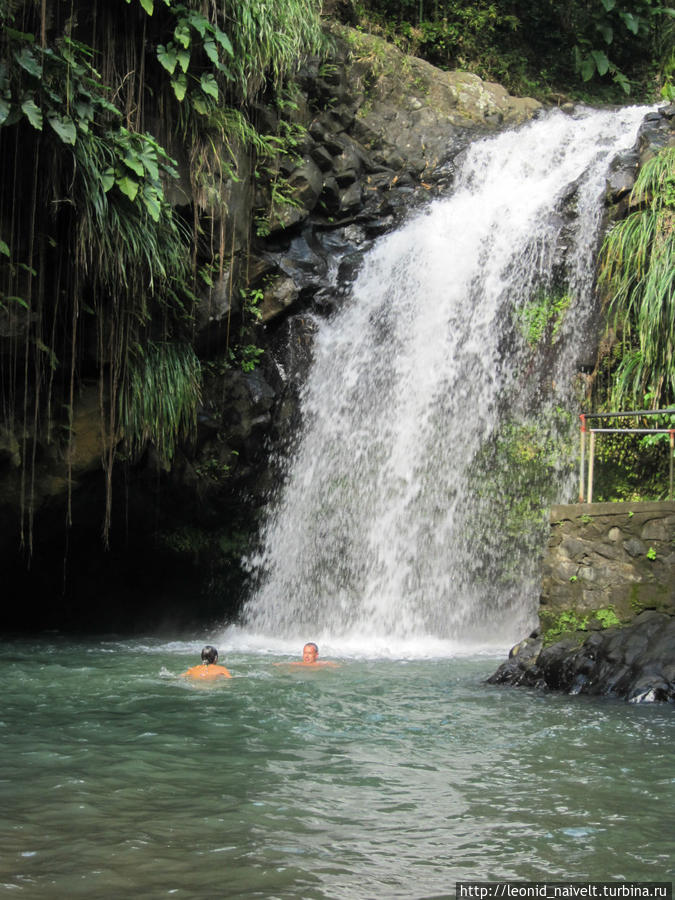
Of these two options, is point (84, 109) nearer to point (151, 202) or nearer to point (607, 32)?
point (151, 202)

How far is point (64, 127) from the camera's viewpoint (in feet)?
28.1

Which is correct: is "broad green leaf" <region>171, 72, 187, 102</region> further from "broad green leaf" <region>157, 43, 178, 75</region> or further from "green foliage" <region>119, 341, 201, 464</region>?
"green foliage" <region>119, 341, 201, 464</region>

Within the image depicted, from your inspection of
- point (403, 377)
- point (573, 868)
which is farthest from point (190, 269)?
point (573, 868)

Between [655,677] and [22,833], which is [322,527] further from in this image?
[22,833]

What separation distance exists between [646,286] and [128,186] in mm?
5601

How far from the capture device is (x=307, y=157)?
13.3 meters

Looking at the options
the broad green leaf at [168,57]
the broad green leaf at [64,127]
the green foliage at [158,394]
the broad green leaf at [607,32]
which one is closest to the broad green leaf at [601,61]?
the broad green leaf at [607,32]

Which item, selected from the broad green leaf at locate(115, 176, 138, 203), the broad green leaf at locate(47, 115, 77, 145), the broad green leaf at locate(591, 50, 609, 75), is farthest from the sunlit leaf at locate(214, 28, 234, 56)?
the broad green leaf at locate(591, 50, 609, 75)

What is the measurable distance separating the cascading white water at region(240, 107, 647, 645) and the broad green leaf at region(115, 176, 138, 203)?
4407mm

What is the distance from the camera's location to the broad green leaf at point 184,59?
32.2 ft

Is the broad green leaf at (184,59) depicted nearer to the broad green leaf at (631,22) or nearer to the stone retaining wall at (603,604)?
the stone retaining wall at (603,604)

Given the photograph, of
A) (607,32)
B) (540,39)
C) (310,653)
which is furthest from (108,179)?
(540,39)

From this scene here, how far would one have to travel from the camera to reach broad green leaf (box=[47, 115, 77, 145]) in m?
8.50

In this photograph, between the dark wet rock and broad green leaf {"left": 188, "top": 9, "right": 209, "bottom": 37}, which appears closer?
the dark wet rock
